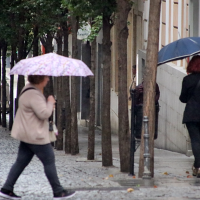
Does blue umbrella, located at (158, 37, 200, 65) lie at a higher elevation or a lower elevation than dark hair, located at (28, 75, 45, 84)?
higher

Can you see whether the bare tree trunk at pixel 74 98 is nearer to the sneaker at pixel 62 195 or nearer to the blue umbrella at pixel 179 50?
the blue umbrella at pixel 179 50

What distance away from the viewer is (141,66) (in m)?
20.0

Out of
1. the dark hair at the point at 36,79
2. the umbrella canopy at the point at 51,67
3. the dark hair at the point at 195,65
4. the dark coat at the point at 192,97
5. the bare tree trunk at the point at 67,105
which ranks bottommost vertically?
the bare tree trunk at the point at 67,105

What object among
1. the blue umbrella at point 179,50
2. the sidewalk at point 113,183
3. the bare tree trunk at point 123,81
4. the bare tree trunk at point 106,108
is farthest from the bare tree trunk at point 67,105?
the blue umbrella at point 179,50

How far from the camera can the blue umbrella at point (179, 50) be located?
9078 millimetres

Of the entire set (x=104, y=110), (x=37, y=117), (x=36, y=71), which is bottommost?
(x=104, y=110)

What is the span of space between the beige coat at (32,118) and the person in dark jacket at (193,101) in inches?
115

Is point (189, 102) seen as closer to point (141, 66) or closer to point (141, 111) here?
point (141, 111)

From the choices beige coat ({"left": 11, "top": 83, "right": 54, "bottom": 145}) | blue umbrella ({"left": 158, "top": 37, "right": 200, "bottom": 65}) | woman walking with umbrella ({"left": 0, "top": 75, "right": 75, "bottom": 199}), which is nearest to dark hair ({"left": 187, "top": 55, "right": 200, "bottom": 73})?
blue umbrella ({"left": 158, "top": 37, "right": 200, "bottom": 65})

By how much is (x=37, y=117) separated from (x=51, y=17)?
9.98 m

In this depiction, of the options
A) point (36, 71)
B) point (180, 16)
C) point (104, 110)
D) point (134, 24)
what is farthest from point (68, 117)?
point (36, 71)

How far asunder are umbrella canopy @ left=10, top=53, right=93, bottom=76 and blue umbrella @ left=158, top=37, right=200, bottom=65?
2.24 metres

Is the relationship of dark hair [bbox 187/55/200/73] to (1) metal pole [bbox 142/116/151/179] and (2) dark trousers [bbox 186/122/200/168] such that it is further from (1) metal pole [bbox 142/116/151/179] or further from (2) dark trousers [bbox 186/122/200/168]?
(1) metal pole [bbox 142/116/151/179]

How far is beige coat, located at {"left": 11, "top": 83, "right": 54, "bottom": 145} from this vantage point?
6.63 metres
